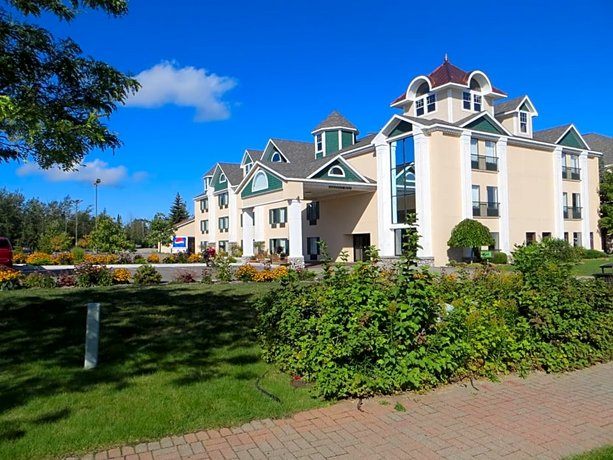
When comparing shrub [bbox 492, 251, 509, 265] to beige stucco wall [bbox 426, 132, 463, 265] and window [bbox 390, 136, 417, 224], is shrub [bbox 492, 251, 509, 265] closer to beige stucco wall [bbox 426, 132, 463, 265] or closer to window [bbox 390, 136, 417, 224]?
beige stucco wall [bbox 426, 132, 463, 265]

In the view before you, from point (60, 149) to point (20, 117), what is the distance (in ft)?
2.00

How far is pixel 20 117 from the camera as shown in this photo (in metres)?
4.09

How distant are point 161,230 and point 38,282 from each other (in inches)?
1706

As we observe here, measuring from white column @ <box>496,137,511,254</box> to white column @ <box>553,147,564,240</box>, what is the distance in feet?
19.4

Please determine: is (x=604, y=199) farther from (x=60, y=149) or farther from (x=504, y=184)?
(x=60, y=149)

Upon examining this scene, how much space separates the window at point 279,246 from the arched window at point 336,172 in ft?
31.3

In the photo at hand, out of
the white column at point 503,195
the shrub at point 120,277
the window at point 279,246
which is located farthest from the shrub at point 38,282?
the white column at point 503,195

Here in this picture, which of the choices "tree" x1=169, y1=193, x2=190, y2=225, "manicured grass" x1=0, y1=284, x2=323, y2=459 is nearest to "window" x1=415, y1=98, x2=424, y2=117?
"manicured grass" x1=0, y1=284, x2=323, y2=459

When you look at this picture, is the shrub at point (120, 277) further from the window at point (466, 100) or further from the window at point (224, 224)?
the window at point (224, 224)

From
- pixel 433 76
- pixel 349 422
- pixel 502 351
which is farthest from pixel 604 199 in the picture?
pixel 349 422

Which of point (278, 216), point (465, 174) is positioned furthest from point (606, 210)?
point (278, 216)

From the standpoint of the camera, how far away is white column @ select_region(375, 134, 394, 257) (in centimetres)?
3297

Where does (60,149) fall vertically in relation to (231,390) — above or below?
above

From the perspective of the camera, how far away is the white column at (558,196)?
3606 centimetres
